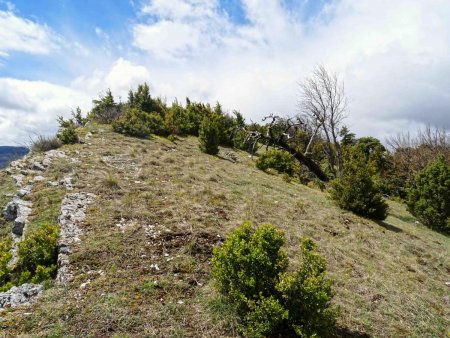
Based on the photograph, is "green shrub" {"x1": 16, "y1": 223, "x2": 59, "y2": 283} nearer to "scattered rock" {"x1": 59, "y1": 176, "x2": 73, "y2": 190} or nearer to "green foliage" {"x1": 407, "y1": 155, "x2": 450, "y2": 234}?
"scattered rock" {"x1": 59, "y1": 176, "x2": 73, "y2": 190}

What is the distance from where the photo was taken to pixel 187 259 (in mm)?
5250

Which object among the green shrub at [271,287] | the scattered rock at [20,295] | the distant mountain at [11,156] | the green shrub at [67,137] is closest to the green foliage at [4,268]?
the scattered rock at [20,295]

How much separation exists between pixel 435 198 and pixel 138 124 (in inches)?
626

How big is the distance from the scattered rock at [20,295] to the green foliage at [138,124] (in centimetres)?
1453

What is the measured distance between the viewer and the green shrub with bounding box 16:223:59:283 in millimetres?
4539

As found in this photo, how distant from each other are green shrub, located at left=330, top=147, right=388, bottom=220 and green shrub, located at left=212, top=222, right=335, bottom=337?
7662 millimetres

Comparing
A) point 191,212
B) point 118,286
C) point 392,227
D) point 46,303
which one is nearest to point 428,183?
point 392,227

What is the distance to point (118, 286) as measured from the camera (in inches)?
172

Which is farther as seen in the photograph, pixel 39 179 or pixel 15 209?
pixel 39 179

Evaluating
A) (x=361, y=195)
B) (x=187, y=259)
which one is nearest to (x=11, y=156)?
(x=187, y=259)

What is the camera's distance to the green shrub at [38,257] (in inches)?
179

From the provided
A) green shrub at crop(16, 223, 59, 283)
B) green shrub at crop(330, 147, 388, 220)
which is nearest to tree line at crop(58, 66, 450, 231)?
green shrub at crop(330, 147, 388, 220)

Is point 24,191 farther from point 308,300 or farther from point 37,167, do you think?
point 308,300

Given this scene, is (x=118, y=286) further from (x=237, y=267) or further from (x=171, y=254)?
(x=237, y=267)
